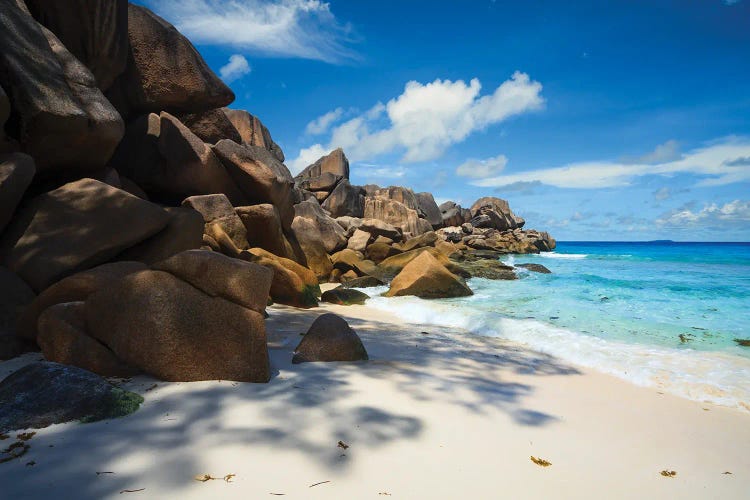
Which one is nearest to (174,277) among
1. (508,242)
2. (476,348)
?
(476,348)

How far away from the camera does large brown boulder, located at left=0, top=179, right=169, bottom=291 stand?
4.39 metres

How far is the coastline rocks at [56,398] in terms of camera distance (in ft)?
7.80

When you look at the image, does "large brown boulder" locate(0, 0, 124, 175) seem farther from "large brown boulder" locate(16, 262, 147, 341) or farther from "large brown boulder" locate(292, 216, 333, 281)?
"large brown boulder" locate(292, 216, 333, 281)

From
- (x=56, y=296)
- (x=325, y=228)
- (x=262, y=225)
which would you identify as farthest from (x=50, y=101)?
(x=325, y=228)

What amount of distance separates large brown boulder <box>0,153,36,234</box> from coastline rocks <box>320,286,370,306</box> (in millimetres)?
6024

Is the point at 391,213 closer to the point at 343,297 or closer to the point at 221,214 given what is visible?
the point at 343,297

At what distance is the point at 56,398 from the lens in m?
2.48

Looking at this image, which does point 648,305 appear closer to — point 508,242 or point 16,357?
point 16,357

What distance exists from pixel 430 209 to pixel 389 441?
43.7 meters

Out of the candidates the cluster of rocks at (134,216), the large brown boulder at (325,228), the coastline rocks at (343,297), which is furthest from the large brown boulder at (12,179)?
the large brown boulder at (325,228)

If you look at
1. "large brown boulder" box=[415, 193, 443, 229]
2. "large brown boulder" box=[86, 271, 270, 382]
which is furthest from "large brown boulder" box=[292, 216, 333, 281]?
"large brown boulder" box=[415, 193, 443, 229]

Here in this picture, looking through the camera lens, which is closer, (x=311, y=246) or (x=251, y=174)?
(x=251, y=174)

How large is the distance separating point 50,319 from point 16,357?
66 cm

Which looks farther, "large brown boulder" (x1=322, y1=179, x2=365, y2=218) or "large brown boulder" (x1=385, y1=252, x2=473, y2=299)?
"large brown boulder" (x1=322, y1=179, x2=365, y2=218)
